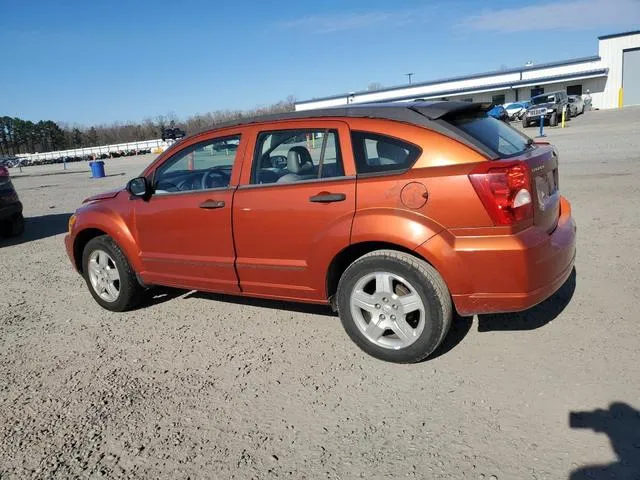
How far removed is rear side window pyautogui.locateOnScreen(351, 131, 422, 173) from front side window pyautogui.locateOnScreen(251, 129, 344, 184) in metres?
0.15

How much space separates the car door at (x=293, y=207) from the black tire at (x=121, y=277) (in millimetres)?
1381

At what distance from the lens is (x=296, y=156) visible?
3.99 metres

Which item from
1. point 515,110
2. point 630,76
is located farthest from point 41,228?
point 630,76

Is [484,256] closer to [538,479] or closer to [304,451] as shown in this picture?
[538,479]

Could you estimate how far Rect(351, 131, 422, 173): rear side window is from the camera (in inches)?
134

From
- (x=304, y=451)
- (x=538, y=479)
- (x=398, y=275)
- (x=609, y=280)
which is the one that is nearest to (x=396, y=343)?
(x=398, y=275)

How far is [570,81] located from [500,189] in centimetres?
5870

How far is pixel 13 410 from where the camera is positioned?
3398mm

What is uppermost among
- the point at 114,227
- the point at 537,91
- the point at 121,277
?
the point at 537,91

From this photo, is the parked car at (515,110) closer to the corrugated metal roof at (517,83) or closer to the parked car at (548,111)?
the parked car at (548,111)

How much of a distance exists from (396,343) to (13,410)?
8.58 feet

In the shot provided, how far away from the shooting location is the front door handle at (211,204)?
4137 mm

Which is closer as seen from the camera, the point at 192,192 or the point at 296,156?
the point at 296,156

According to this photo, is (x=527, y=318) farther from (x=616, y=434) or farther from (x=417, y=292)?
(x=616, y=434)
